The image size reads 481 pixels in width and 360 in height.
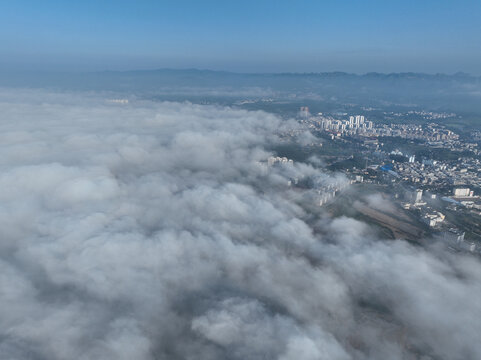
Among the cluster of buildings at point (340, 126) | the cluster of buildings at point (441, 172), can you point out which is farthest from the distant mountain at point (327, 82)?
the cluster of buildings at point (441, 172)

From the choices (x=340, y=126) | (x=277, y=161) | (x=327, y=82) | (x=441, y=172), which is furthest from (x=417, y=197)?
(x=327, y=82)

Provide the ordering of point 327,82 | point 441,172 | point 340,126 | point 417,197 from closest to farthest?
point 417,197 → point 441,172 → point 340,126 → point 327,82

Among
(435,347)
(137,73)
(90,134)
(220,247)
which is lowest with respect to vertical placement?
(435,347)

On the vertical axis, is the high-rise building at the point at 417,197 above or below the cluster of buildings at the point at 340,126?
below

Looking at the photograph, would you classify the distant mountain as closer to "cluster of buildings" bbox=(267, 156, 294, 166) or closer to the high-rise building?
"cluster of buildings" bbox=(267, 156, 294, 166)

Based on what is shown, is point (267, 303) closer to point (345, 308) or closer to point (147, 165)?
point (345, 308)

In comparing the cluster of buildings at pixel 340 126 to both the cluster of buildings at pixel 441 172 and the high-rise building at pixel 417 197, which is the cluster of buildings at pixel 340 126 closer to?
the cluster of buildings at pixel 441 172

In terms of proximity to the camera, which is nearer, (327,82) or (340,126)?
(340,126)

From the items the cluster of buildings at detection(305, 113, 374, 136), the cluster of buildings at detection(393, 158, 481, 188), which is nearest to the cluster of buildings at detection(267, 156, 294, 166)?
the cluster of buildings at detection(393, 158, 481, 188)

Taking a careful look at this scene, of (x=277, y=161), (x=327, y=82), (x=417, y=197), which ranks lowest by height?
(x=417, y=197)

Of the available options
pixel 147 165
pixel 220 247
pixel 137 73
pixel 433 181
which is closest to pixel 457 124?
pixel 433 181

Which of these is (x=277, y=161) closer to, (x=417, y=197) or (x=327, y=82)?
(x=417, y=197)
